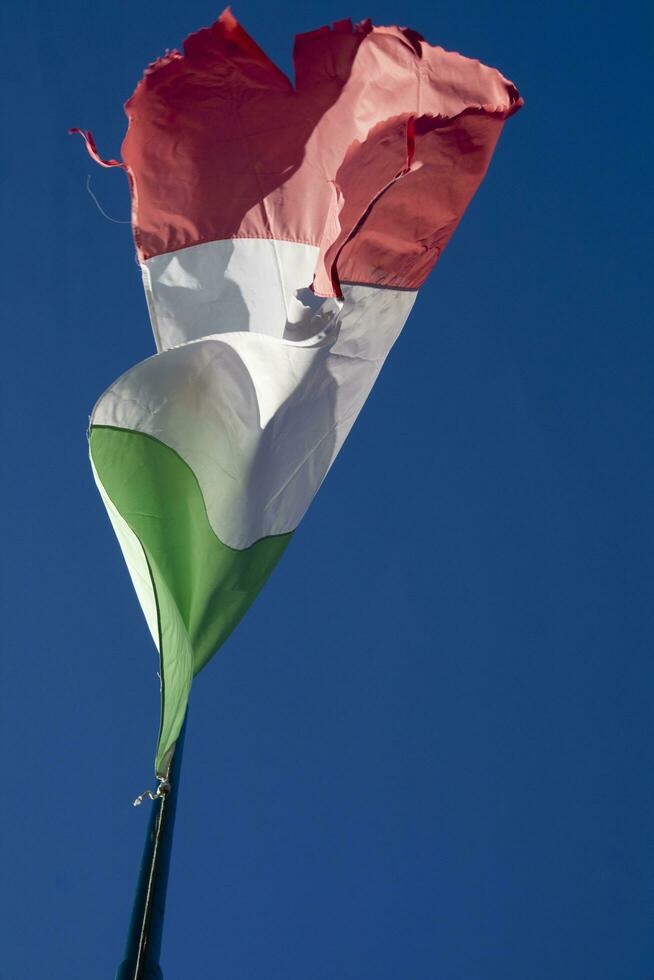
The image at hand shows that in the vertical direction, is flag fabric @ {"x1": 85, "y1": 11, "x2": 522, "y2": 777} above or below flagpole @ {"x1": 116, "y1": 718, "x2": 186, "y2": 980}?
above

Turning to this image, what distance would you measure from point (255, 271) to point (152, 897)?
4.29 metres

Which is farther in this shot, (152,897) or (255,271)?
(255,271)

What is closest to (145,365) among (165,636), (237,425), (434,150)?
(237,425)

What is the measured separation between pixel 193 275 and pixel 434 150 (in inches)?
86.6

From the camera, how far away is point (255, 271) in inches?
324

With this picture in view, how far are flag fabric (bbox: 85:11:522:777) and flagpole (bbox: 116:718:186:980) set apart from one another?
0.18m

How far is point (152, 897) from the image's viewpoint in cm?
506

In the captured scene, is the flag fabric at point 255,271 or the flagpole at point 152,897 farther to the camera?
the flag fabric at point 255,271

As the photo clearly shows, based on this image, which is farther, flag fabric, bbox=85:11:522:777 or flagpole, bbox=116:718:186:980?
flag fabric, bbox=85:11:522:777

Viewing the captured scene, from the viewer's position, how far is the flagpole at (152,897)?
4.79 metres

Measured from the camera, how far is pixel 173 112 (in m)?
8.03

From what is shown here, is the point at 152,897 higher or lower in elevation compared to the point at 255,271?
lower

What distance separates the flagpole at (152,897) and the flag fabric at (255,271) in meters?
0.18

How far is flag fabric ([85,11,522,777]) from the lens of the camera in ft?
20.8
